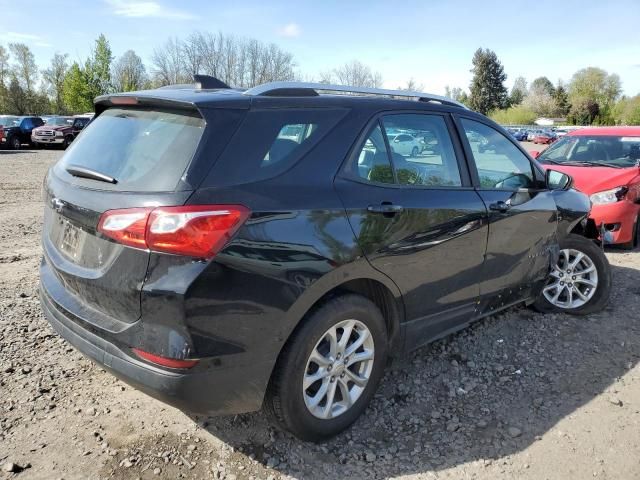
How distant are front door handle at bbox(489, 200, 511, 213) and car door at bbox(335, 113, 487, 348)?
11 centimetres

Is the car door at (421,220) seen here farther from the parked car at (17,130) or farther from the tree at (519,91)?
the tree at (519,91)

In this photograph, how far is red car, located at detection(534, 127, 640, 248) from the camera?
633 cm

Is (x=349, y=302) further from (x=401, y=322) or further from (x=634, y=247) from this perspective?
(x=634, y=247)

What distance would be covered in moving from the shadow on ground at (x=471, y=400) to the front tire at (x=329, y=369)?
0.18 meters

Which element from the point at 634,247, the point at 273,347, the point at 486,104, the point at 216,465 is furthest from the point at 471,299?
Result: the point at 486,104

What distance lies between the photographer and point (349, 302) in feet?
8.75

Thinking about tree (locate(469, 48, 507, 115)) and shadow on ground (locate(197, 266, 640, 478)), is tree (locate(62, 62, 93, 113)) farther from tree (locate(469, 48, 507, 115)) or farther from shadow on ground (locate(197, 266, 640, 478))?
tree (locate(469, 48, 507, 115))

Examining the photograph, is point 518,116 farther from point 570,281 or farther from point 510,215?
point 510,215

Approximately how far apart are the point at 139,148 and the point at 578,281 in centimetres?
389

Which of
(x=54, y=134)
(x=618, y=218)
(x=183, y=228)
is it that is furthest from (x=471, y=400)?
(x=54, y=134)

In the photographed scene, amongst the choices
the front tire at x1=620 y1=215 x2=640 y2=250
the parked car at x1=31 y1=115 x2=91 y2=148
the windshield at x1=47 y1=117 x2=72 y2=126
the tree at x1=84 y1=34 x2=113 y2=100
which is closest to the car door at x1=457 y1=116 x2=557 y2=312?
the front tire at x1=620 y1=215 x2=640 y2=250

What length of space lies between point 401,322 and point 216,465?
1.25m

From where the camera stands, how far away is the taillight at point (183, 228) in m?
2.14

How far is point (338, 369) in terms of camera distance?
2.74m
